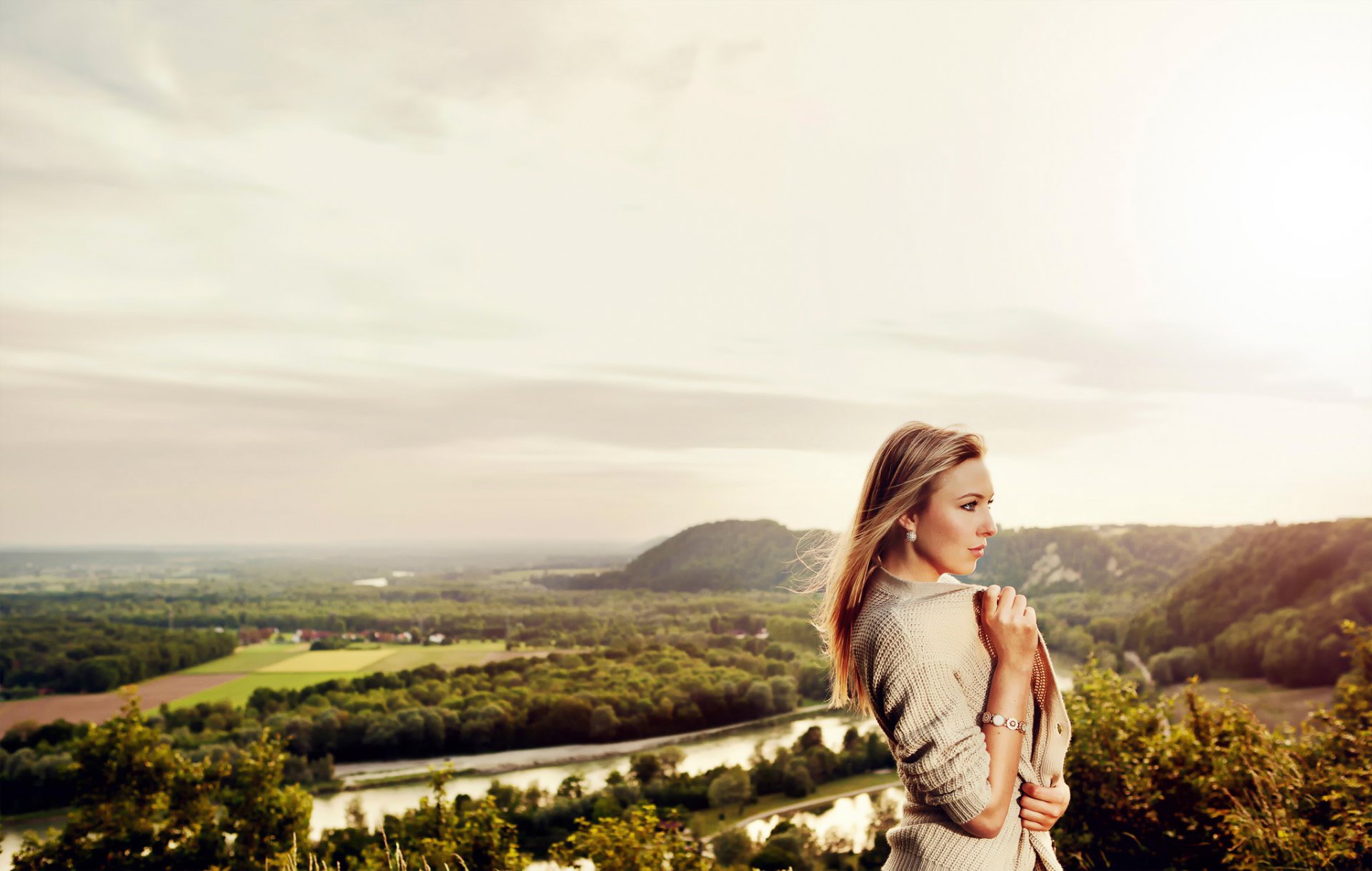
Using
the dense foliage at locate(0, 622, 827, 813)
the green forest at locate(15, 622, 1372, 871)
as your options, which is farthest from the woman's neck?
the dense foliage at locate(0, 622, 827, 813)

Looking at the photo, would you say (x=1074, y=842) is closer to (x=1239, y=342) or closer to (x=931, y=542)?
(x=931, y=542)

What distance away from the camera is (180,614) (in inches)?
1384

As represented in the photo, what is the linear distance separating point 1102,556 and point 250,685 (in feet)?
96.7

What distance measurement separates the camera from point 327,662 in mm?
33250

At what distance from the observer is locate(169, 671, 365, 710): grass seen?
101 ft

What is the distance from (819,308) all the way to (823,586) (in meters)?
28.9

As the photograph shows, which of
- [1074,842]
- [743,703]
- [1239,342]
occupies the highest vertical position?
[1239,342]

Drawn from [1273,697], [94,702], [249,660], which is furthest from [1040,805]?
[94,702]

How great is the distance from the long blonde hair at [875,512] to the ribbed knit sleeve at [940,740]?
7.6 inches

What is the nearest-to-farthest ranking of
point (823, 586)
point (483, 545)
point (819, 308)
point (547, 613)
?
point (823, 586)
point (819, 308)
point (547, 613)
point (483, 545)

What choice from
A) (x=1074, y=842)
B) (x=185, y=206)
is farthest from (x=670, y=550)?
(x=1074, y=842)

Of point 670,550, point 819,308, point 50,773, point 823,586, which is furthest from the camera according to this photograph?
point 670,550

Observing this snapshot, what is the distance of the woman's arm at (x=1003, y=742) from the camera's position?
A: 5.52ft

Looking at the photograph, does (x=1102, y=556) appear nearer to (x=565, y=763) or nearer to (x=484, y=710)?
(x=565, y=763)
